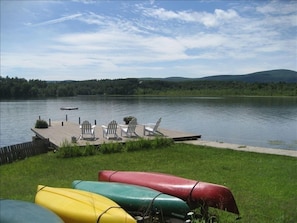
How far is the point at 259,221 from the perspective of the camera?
5.84 metres

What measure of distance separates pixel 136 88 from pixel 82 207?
437ft

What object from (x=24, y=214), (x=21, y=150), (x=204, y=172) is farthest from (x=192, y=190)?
(x=21, y=150)

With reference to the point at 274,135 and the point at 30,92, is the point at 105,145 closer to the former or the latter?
the point at 274,135

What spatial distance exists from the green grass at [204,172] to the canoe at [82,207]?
87.0 inches

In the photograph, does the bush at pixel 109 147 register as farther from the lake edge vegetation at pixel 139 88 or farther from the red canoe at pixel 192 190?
the lake edge vegetation at pixel 139 88

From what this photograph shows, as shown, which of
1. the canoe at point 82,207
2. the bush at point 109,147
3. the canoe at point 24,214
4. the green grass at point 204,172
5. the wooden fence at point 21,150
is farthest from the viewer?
the bush at point 109,147

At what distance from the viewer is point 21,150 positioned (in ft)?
48.5

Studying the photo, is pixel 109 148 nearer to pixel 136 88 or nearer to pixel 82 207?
pixel 82 207

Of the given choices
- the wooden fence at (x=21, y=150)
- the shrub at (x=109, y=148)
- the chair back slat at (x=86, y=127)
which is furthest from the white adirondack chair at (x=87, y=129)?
the shrub at (x=109, y=148)

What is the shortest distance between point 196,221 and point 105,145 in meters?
10.9

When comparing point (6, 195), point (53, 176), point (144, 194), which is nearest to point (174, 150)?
point (53, 176)

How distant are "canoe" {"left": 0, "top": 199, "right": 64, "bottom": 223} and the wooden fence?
10.9 metres

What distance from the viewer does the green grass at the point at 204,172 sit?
6.80 m

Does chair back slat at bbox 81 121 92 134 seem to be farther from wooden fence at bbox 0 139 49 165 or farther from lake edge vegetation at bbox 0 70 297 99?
lake edge vegetation at bbox 0 70 297 99
